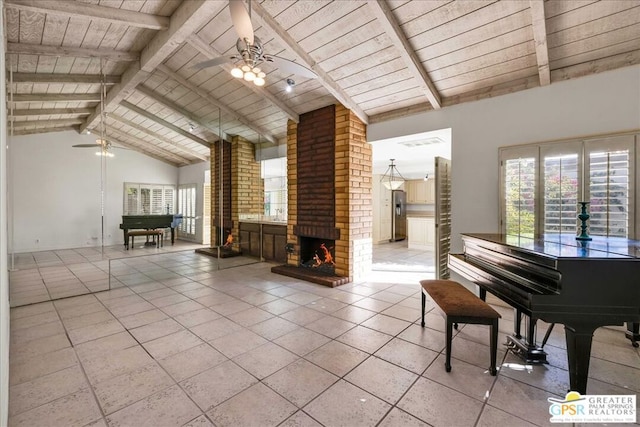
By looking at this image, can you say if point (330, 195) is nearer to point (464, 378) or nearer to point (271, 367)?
point (271, 367)

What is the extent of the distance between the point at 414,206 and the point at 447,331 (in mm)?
8218

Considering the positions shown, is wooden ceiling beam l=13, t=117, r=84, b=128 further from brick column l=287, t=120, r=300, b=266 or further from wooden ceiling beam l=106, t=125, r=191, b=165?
brick column l=287, t=120, r=300, b=266

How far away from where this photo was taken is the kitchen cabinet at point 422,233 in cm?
746

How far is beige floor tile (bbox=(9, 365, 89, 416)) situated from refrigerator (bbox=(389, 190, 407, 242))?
27.3 feet

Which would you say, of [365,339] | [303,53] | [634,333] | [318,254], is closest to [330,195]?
[318,254]

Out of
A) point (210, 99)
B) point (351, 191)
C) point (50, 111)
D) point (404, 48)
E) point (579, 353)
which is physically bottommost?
point (579, 353)

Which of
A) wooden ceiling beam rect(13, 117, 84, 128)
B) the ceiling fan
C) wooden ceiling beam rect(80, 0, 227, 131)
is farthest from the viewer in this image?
the ceiling fan

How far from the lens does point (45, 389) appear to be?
194 cm

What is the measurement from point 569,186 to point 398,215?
651 centimetres

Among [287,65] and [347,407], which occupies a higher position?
[287,65]

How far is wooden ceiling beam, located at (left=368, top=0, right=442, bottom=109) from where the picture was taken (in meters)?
2.63

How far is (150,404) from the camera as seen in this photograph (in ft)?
5.90

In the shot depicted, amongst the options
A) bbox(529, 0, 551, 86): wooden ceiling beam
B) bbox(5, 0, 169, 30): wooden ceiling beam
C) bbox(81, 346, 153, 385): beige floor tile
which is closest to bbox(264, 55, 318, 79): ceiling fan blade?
bbox(5, 0, 169, 30): wooden ceiling beam

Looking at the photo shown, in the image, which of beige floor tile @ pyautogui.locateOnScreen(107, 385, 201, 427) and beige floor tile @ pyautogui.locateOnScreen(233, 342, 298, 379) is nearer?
beige floor tile @ pyautogui.locateOnScreen(107, 385, 201, 427)
